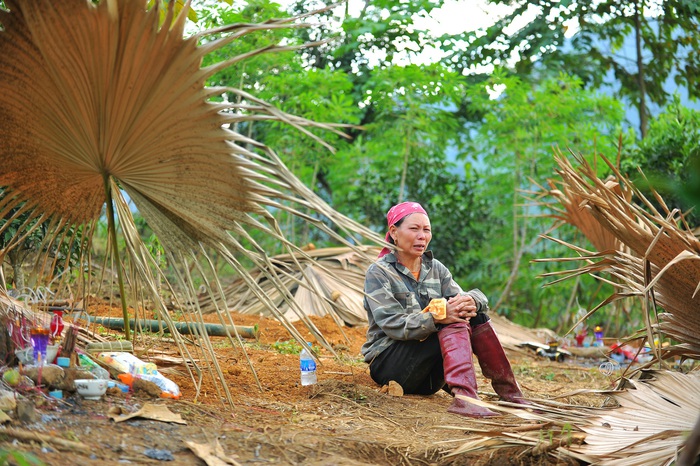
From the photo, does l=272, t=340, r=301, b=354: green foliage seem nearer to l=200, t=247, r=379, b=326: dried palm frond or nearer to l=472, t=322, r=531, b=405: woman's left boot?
l=200, t=247, r=379, b=326: dried palm frond

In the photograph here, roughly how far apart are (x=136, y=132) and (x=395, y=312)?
1648 millimetres

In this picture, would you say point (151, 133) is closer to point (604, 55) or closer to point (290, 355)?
point (290, 355)

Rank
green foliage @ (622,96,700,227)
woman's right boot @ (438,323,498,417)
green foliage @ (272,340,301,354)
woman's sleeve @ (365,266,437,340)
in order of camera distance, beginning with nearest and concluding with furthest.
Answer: woman's right boot @ (438,323,498,417), woman's sleeve @ (365,266,437,340), green foliage @ (272,340,301,354), green foliage @ (622,96,700,227)

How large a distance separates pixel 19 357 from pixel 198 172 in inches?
40.5

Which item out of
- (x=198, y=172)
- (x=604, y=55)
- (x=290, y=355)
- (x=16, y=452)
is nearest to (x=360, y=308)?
(x=290, y=355)

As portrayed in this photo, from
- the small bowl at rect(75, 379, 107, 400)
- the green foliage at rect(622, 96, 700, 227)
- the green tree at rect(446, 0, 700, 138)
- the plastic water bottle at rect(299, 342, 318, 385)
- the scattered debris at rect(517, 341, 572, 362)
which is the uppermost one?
the green tree at rect(446, 0, 700, 138)

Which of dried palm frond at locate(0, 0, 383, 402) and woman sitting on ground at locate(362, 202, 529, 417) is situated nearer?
dried palm frond at locate(0, 0, 383, 402)

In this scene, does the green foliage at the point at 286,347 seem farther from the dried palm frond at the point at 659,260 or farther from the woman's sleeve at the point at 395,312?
the dried palm frond at the point at 659,260

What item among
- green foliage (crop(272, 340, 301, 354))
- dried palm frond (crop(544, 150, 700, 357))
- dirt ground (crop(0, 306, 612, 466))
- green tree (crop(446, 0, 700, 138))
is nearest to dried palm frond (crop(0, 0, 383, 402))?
dirt ground (crop(0, 306, 612, 466))

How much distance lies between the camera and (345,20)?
12.7 metres

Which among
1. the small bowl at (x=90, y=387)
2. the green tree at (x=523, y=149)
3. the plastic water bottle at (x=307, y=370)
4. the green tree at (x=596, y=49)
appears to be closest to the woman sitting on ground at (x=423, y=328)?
the plastic water bottle at (x=307, y=370)

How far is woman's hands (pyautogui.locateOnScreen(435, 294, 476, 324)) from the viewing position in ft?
12.5

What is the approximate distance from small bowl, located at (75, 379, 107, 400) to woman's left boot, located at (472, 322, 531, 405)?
6.43 ft

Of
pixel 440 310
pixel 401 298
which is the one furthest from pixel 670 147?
pixel 440 310
